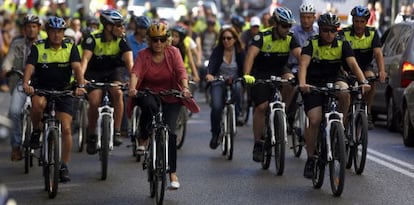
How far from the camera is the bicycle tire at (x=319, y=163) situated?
13.4 m

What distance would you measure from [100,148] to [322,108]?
2453 millimetres

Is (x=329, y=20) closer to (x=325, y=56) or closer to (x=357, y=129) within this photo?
(x=325, y=56)

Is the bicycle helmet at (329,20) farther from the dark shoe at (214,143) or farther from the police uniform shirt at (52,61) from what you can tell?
the dark shoe at (214,143)

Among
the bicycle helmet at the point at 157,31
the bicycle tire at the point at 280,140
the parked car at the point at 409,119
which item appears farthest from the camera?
the parked car at the point at 409,119

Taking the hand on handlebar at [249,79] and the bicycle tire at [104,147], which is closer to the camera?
the bicycle tire at [104,147]

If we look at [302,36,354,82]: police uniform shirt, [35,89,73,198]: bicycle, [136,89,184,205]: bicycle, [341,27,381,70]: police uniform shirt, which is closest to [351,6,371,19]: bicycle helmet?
[341,27,381,70]: police uniform shirt

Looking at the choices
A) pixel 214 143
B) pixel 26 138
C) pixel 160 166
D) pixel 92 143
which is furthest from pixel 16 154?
pixel 160 166

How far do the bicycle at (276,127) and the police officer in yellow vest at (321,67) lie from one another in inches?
27.4

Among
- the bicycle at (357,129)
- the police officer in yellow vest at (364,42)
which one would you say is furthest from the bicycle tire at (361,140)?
the police officer in yellow vest at (364,42)

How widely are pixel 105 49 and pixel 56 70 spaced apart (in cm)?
187

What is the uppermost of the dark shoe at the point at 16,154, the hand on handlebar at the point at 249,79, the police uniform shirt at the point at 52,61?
the police uniform shirt at the point at 52,61

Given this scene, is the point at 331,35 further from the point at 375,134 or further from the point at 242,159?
the point at 375,134

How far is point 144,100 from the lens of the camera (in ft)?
43.0

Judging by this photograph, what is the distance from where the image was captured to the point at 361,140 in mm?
14555
